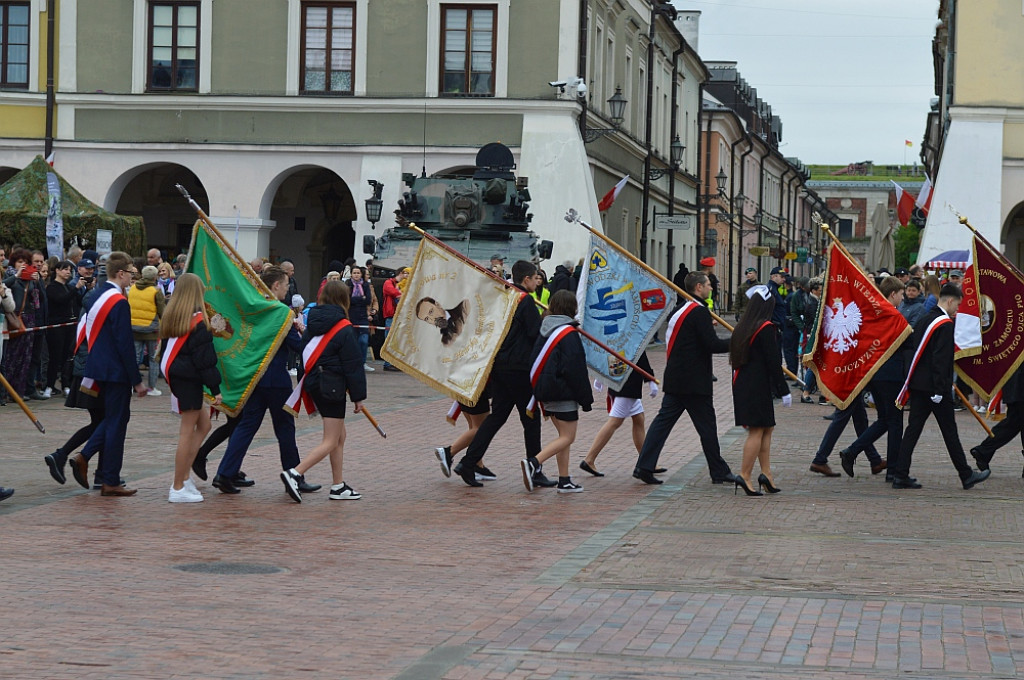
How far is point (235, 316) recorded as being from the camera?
486 inches

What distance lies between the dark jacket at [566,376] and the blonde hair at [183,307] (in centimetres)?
274

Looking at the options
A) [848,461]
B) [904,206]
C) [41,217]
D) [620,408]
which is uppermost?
[904,206]

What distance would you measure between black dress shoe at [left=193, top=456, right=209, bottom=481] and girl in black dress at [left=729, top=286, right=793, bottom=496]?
14.3 ft

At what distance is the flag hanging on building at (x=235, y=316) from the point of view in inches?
478

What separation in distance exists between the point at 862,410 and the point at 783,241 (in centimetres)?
8091

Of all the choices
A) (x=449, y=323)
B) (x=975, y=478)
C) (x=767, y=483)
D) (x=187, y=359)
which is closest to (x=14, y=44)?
(x=449, y=323)

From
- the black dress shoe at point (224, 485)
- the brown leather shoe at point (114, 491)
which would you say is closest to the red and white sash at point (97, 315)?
the brown leather shoe at point (114, 491)

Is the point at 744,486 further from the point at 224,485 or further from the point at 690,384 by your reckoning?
the point at 224,485

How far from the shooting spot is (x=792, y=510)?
11.9 meters

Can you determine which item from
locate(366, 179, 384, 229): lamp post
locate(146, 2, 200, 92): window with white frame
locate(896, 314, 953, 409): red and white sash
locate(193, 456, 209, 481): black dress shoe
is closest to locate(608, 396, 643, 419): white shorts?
locate(896, 314, 953, 409): red and white sash

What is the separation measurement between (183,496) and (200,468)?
834mm

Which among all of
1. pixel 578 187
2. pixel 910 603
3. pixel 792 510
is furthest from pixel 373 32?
pixel 910 603

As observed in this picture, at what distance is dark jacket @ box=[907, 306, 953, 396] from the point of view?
1303 centimetres

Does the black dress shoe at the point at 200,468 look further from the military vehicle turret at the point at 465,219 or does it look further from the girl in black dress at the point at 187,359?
the military vehicle turret at the point at 465,219
